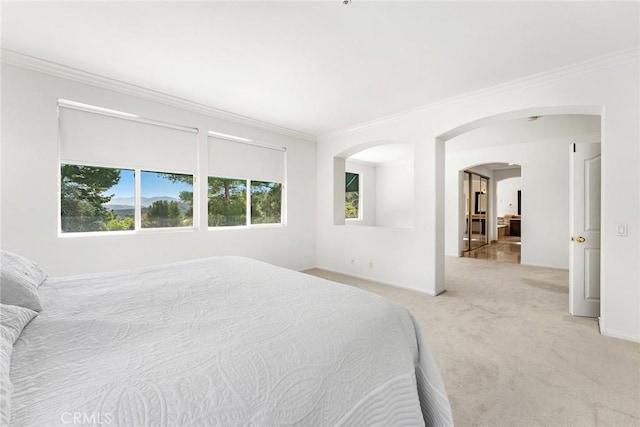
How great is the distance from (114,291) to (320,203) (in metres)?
4.17

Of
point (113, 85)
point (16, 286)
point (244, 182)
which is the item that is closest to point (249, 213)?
point (244, 182)

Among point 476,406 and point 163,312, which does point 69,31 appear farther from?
point 476,406

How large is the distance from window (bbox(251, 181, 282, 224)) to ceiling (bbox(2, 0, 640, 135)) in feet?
5.88

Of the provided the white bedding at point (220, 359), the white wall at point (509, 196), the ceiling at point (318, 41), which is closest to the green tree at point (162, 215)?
the ceiling at point (318, 41)

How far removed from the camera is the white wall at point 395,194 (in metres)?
7.95

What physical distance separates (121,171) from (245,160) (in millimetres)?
1715

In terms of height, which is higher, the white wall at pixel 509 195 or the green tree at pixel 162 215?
the white wall at pixel 509 195

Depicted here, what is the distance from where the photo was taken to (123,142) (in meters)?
3.22

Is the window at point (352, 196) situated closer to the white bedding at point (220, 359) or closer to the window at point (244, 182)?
the window at point (244, 182)

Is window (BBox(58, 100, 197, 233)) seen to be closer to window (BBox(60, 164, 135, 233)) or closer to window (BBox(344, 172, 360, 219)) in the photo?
window (BBox(60, 164, 135, 233))

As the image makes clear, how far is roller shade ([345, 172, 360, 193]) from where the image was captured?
25.7 ft

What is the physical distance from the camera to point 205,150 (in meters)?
3.90

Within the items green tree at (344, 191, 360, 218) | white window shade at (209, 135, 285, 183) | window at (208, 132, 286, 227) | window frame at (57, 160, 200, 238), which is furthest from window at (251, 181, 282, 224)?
green tree at (344, 191, 360, 218)
